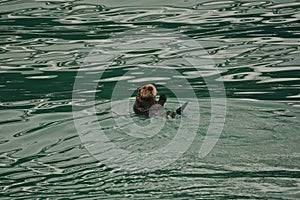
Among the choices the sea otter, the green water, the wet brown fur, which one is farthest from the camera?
the wet brown fur

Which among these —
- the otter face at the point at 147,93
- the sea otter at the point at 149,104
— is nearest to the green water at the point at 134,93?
the sea otter at the point at 149,104

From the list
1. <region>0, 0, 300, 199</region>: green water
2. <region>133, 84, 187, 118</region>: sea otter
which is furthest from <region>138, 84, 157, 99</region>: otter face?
<region>0, 0, 300, 199</region>: green water

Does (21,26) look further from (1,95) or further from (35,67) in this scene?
(1,95)

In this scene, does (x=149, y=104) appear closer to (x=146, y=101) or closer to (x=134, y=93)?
(x=146, y=101)

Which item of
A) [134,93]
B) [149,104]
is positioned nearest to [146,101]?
[149,104]

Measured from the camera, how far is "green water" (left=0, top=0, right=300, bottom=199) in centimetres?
638

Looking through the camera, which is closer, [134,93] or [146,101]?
[146,101]

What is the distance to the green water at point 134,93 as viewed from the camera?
6379 mm

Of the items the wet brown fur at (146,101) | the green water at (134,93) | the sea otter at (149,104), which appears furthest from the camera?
the wet brown fur at (146,101)

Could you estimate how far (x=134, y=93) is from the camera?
9.20m

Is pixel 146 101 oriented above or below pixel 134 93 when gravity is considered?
above

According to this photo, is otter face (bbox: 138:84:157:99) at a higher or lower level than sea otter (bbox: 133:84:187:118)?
higher

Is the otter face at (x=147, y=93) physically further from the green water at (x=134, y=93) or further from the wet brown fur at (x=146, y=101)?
the green water at (x=134, y=93)

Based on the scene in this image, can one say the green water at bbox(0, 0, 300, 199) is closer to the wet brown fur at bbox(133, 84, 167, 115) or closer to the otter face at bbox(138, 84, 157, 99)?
the wet brown fur at bbox(133, 84, 167, 115)
